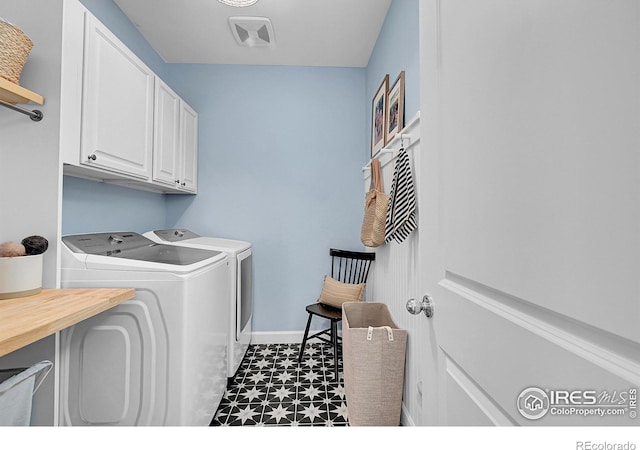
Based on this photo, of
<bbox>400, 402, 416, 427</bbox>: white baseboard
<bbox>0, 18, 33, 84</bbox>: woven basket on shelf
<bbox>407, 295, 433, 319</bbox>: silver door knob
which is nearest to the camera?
<bbox>407, 295, 433, 319</bbox>: silver door knob

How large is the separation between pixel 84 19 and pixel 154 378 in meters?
1.66

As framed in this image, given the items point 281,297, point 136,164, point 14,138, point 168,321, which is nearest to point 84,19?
point 14,138

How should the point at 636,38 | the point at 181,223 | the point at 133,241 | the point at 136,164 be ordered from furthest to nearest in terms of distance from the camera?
the point at 181,223 < the point at 133,241 < the point at 136,164 < the point at 636,38

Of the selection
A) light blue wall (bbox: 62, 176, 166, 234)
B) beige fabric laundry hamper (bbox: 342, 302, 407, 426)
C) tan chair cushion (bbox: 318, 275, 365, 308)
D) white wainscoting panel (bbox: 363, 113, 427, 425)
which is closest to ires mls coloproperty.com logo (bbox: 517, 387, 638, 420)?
white wainscoting panel (bbox: 363, 113, 427, 425)

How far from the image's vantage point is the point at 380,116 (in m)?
2.36

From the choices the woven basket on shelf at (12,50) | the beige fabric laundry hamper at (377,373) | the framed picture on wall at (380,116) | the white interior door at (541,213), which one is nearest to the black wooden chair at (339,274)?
the beige fabric laundry hamper at (377,373)

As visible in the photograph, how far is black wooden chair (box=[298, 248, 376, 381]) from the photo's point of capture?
2.42 m

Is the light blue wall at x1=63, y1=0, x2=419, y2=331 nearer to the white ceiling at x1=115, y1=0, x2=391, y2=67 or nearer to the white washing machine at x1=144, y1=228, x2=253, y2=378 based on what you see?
the white ceiling at x1=115, y1=0, x2=391, y2=67

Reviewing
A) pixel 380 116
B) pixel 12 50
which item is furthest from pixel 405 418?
pixel 12 50

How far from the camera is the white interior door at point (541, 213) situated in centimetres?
34

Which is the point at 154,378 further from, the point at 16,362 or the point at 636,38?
the point at 636,38

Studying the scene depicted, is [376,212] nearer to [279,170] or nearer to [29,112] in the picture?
[279,170]

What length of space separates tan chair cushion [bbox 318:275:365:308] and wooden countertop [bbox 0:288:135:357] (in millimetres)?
1546

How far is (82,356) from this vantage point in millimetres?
1356
